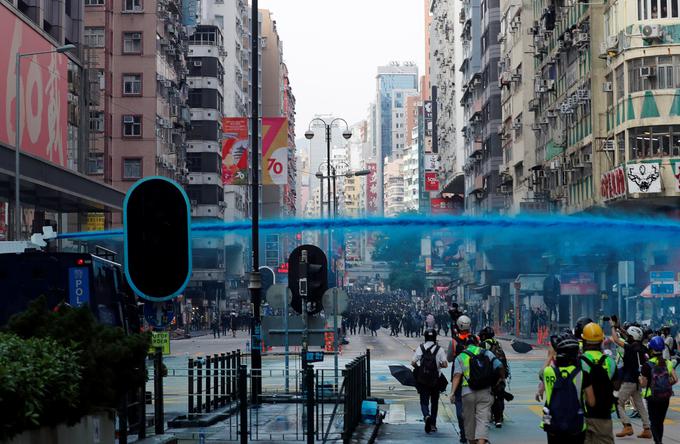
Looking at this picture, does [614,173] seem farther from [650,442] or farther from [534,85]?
[650,442]

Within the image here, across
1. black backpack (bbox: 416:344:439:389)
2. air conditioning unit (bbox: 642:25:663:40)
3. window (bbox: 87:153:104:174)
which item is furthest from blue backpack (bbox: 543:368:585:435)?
window (bbox: 87:153:104:174)

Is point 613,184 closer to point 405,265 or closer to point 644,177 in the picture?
point 644,177

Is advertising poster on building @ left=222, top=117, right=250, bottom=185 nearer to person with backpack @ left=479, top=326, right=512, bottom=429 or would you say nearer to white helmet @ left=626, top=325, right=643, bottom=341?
person with backpack @ left=479, top=326, right=512, bottom=429

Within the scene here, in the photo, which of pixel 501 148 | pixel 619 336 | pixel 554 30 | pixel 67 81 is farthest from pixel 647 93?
pixel 501 148

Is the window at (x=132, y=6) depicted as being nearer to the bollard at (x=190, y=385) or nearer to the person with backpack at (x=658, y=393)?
the bollard at (x=190, y=385)

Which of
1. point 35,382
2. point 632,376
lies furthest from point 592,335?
point 632,376

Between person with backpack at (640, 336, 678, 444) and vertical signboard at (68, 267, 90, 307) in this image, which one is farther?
person with backpack at (640, 336, 678, 444)

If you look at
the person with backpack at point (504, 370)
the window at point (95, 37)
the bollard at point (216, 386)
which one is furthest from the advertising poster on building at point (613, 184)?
the window at point (95, 37)

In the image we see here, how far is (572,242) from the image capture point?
216ft

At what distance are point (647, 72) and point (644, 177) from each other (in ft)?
14.0

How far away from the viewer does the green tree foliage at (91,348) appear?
1003cm

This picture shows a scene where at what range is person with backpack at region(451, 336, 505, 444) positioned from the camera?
1609 centimetres

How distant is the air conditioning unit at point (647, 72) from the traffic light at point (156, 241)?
4330cm

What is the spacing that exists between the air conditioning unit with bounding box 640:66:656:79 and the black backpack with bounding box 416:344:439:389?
32096mm
